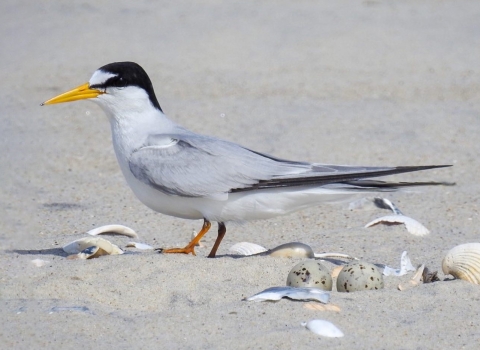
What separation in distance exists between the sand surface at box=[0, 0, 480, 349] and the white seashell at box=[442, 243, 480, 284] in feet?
0.22

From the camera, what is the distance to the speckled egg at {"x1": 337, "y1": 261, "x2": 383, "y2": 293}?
4.07 metres

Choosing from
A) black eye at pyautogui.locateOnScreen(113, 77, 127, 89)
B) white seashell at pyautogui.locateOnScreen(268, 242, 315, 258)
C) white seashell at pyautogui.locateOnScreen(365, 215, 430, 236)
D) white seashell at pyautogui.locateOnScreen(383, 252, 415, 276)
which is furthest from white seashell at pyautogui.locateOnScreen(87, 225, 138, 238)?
white seashell at pyautogui.locateOnScreen(383, 252, 415, 276)

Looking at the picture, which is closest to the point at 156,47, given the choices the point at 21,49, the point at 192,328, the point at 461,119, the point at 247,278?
the point at 21,49

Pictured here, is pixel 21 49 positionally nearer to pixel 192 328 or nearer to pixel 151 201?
pixel 151 201

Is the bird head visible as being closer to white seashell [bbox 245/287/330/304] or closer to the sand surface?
the sand surface

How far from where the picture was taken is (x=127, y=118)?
15.9 feet

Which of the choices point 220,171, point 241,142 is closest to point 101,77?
point 220,171

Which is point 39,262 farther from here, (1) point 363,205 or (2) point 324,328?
(1) point 363,205

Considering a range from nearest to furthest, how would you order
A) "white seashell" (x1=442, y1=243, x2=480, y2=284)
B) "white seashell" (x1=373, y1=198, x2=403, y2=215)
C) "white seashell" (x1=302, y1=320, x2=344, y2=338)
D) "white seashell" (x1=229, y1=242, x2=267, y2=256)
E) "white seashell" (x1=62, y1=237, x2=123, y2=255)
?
1. "white seashell" (x1=302, y1=320, x2=344, y2=338)
2. "white seashell" (x1=442, y1=243, x2=480, y2=284)
3. "white seashell" (x1=62, y1=237, x2=123, y2=255)
4. "white seashell" (x1=229, y1=242, x2=267, y2=256)
5. "white seashell" (x1=373, y1=198, x2=403, y2=215)

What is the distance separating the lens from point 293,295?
12.6 feet

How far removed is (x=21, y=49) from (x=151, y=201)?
608 centimetres

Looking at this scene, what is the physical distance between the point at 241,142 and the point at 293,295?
3.92 metres

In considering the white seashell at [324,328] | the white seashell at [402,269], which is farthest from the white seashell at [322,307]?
the white seashell at [402,269]

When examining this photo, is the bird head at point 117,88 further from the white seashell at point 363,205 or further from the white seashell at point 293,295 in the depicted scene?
the white seashell at point 363,205
